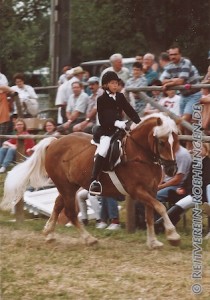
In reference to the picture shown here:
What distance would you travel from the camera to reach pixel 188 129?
1020 centimetres

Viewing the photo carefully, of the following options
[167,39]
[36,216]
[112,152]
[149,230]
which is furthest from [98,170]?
[167,39]

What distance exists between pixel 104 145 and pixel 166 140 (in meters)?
0.80

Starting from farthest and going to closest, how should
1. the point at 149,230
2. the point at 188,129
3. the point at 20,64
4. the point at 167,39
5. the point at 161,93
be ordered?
the point at 20,64 → the point at 167,39 → the point at 161,93 → the point at 188,129 → the point at 149,230

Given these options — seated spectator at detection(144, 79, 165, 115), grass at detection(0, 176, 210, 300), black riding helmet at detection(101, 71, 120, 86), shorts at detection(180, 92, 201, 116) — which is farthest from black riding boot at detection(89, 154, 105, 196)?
shorts at detection(180, 92, 201, 116)

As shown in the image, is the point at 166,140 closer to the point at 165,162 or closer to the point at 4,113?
the point at 165,162

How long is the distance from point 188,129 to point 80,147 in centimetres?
134

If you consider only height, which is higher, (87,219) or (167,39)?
(167,39)

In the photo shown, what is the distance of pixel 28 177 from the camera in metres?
10.8

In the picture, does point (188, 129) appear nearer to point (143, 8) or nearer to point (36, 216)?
point (36, 216)

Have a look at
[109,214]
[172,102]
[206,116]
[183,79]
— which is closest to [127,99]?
[172,102]

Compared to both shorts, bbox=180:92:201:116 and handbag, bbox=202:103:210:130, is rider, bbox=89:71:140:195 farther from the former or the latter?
shorts, bbox=180:92:201:116

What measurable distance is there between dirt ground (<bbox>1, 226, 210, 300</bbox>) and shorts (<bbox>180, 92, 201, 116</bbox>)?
1662 mm

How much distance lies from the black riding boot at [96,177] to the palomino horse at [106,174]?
164 mm

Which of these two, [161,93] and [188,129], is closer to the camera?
[188,129]
